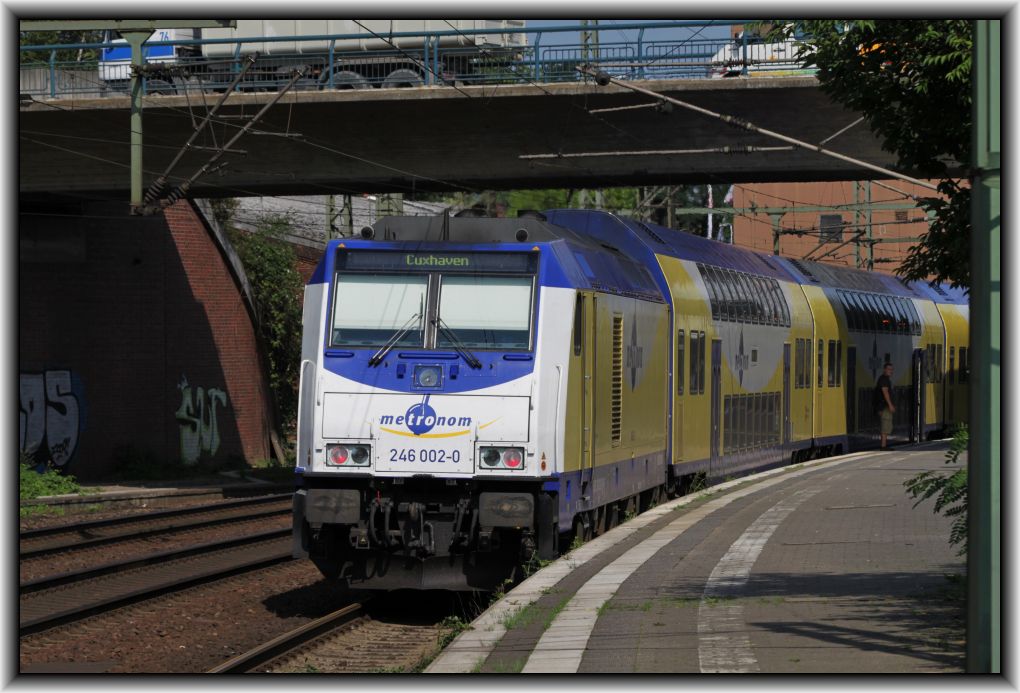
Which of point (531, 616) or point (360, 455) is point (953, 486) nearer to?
point (531, 616)

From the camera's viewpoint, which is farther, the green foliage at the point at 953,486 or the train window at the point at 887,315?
the train window at the point at 887,315

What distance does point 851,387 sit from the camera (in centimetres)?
3025

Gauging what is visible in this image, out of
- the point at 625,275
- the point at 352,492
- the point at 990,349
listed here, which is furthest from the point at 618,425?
the point at 990,349

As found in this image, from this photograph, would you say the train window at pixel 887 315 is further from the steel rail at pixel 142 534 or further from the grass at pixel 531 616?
the grass at pixel 531 616

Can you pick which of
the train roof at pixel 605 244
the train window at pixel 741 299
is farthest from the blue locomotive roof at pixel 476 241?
the train window at pixel 741 299

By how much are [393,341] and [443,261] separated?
0.85 meters

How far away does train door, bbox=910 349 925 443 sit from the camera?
1369 inches

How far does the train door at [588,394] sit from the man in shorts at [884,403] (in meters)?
19.1

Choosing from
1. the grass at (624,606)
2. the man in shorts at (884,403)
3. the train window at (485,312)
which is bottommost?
the grass at (624,606)

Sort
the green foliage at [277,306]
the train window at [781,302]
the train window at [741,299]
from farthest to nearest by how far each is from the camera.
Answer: the green foliage at [277,306], the train window at [781,302], the train window at [741,299]

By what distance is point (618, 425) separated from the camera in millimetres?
15398

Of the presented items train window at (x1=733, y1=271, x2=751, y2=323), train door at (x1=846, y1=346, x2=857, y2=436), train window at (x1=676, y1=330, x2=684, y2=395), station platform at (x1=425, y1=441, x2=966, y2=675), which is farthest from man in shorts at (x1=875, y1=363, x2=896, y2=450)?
station platform at (x1=425, y1=441, x2=966, y2=675)

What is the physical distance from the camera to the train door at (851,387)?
29953 millimetres

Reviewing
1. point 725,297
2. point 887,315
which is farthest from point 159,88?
point 887,315
